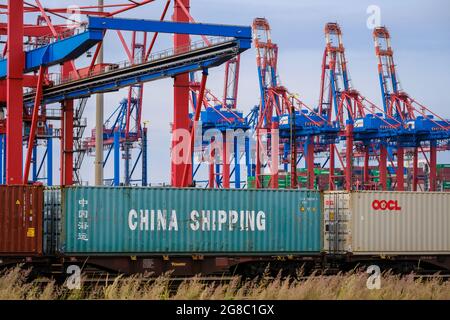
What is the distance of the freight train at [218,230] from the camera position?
92.7 feet

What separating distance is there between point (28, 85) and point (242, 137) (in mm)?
43963

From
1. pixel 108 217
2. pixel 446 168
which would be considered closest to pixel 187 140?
pixel 108 217

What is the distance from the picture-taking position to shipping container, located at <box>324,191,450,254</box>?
30.8m

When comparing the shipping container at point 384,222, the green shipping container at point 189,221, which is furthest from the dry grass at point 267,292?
the shipping container at point 384,222

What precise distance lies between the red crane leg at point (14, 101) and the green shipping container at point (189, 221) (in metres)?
23.0

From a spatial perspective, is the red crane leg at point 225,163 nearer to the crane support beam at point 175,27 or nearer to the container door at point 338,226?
the crane support beam at point 175,27

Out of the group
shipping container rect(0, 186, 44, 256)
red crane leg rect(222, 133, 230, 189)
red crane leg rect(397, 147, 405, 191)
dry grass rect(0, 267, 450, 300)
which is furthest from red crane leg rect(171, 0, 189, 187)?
red crane leg rect(397, 147, 405, 191)

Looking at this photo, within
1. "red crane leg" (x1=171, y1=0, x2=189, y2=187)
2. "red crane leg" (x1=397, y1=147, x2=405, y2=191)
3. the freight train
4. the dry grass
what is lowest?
the dry grass

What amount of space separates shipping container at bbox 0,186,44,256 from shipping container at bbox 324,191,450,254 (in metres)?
9.44

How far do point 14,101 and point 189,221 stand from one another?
24.5 m

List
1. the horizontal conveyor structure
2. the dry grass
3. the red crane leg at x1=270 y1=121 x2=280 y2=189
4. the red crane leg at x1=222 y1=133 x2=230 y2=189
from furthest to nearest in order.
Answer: the red crane leg at x1=222 y1=133 x2=230 y2=189, the red crane leg at x1=270 y1=121 x2=280 y2=189, the horizontal conveyor structure, the dry grass

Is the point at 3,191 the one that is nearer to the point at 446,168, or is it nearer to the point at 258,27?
the point at 258,27

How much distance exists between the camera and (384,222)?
31016 millimetres

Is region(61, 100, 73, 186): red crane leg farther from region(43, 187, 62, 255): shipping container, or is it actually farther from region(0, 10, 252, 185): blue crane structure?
region(43, 187, 62, 255): shipping container
